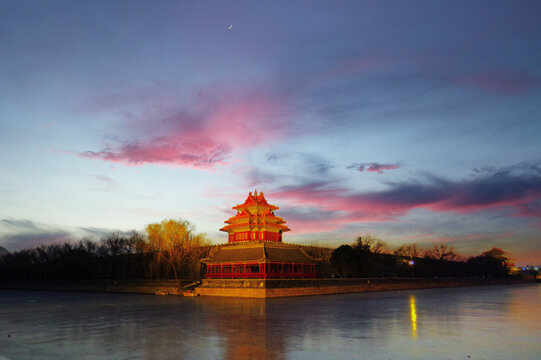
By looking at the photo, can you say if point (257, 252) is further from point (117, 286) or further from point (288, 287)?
point (117, 286)

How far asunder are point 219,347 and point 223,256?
38.5 metres

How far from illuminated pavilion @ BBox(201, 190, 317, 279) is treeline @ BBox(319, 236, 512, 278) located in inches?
263

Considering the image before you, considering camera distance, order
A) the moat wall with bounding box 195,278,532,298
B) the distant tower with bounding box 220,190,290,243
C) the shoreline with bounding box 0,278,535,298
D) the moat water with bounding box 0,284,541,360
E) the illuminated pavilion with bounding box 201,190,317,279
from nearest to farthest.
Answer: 1. the moat water with bounding box 0,284,541,360
2. the moat wall with bounding box 195,278,532,298
3. the shoreline with bounding box 0,278,535,298
4. the illuminated pavilion with bounding box 201,190,317,279
5. the distant tower with bounding box 220,190,290,243

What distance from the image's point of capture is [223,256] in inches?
1991

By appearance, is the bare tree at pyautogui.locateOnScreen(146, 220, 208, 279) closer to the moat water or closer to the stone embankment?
the stone embankment

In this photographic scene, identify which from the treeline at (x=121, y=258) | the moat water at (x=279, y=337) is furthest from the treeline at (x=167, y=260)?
the moat water at (x=279, y=337)

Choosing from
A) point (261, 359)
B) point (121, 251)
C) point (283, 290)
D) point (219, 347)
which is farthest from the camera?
point (121, 251)

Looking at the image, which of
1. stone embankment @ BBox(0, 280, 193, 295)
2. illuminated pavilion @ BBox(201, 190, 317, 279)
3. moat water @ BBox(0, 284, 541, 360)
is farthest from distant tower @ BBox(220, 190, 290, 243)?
moat water @ BBox(0, 284, 541, 360)

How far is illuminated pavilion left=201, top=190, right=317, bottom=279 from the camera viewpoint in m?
46.4

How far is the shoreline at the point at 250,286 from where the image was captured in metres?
39.4

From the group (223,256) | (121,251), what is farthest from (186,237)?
(121,251)

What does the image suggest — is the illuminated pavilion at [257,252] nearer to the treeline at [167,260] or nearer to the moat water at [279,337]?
the treeline at [167,260]

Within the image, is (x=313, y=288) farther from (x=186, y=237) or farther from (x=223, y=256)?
(x=186, y=237)

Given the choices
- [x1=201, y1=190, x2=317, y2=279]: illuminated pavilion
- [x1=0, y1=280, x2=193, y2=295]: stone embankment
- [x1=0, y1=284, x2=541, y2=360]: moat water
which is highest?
[x1=201, y1=190, x2=317, y2=279]: illuminated pavilion
